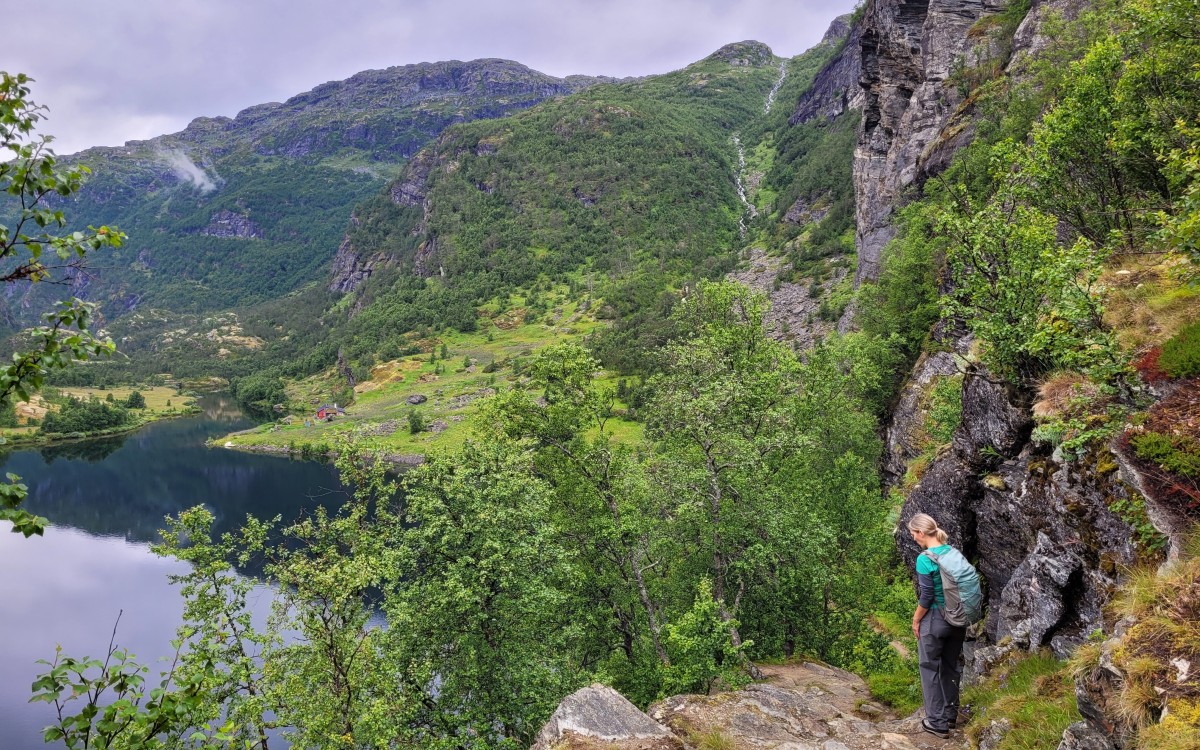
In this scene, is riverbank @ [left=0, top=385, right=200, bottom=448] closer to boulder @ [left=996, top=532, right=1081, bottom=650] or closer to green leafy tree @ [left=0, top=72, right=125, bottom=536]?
green leafy tree @ [left=0, top=72, right=125, bottom=536]

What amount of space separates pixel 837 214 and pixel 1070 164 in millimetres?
102788

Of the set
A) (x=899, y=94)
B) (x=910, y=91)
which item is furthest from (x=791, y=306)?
(x=910, y=91)

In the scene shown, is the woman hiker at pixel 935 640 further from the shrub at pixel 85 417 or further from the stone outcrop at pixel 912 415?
the shrub at pixel 85 417

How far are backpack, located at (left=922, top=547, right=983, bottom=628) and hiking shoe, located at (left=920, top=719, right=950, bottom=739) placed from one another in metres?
1.94

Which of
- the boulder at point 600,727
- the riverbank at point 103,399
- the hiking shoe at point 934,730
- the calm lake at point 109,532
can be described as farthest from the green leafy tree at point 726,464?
the riverbank at point 103,399

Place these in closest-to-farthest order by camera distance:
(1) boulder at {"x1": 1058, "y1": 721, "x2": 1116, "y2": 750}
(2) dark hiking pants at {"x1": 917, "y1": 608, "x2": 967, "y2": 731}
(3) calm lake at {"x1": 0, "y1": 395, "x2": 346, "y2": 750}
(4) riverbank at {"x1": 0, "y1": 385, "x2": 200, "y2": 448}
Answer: (1) boulder at {"x1": 1058, "y1": 721, "x2": 1116, "y2": 750}, (2) dark hiking pants at {"x1": 917, "y1": 608, "x2": 967, "y2": 731}, (3) calm lake at {"x1": 0, "y1": 395, "x2": 346, "y2": 750}, (4) riverbank at {"x1": 0, "y1": 385, "x2": 200, "y2": 448}

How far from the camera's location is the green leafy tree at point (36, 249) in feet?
14.9

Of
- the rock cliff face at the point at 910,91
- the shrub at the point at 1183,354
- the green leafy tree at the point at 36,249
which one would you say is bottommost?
the shrub at the point at 1183,354

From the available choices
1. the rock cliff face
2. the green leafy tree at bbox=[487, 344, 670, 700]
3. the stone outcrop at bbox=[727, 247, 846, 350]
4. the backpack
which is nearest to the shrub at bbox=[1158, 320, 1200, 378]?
the backpack

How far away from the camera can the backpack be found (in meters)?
8.41

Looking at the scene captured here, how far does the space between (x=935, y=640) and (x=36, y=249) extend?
37.8ft

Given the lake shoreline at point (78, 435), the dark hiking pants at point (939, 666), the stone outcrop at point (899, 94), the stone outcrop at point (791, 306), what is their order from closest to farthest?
the dark hiking pants at point (939, 666) < the stone outcrop at point (899, 94) < the stone outcrop at point (791, 306) < the lake shoreline at point (78, 435)

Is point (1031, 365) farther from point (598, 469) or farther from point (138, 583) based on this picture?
point (138, 583)

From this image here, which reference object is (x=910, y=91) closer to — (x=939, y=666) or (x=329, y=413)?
(x=939, y=666)
